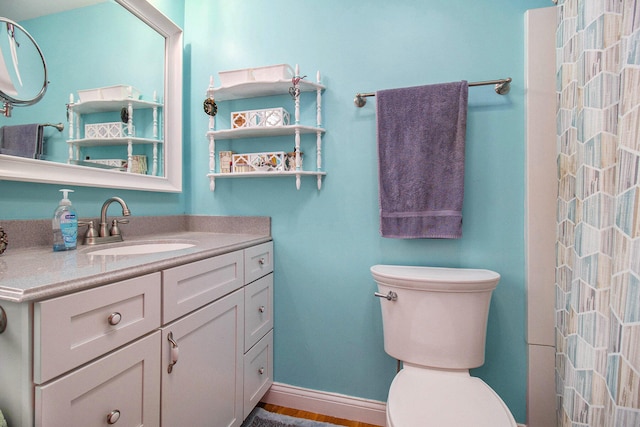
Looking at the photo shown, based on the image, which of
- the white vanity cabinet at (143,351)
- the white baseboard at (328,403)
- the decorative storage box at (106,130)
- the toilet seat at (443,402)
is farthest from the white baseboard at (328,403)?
the decorative storage box at (106,130)

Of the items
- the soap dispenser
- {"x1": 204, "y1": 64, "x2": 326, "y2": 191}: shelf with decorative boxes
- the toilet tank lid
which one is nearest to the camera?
the soap dispenser

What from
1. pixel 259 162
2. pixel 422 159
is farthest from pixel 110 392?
pixel 422 159

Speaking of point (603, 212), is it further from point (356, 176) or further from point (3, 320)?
point (3, 320)

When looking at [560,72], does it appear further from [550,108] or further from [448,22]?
[448,22]

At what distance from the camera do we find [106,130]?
4.24 ft

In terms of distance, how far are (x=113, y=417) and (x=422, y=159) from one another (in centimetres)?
133

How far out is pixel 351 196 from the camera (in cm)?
146

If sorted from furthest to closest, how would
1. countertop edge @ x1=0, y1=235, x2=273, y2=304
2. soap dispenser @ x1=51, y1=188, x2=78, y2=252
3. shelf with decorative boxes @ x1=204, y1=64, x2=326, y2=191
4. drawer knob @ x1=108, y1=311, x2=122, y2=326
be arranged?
shelf with decorative boxes @ x1=204, y1=64, x2=326, y2=191
soap dispenser @ x1=51, y1=188, x2=78, y2=252
drawer knob @ x1=108, y1=311, x2=122, y2=326
countertop edge @ x1=0, y1=235, x2=273, y2=304

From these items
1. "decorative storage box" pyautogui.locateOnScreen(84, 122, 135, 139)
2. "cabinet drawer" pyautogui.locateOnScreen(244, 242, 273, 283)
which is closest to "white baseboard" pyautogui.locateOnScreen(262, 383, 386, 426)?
"cabinet drawer" pyautogui.locateOnScreen(244, 242, 273, 283)

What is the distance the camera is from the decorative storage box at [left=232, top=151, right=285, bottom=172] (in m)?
1.47

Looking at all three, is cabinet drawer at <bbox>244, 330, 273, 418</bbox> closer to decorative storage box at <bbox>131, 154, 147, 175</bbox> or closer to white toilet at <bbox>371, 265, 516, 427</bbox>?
white toilet at <bbox>371, 265, 516, 427</bbox>

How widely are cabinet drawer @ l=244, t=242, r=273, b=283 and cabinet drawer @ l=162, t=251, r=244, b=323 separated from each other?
0.16ft

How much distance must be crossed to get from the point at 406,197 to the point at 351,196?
27 centimetres

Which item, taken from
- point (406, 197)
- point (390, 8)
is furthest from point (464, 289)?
point (390, 8)
